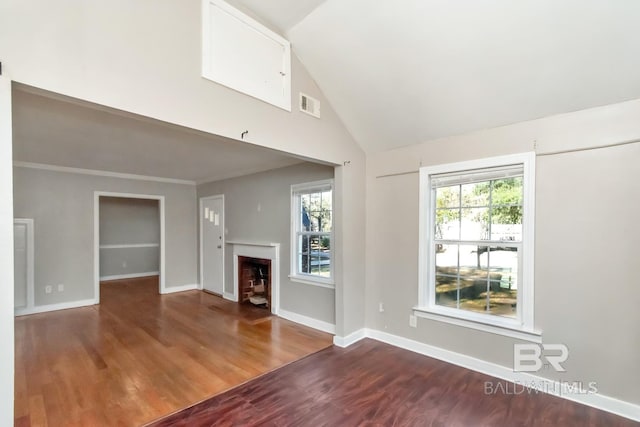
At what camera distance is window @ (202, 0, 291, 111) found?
7.23ft

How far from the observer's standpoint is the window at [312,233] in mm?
4051

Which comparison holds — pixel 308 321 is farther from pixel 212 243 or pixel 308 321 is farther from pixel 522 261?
pixel 212 243

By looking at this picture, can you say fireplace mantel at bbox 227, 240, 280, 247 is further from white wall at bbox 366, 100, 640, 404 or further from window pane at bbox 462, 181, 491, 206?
white wall at bbox 366, 100, 640, 404

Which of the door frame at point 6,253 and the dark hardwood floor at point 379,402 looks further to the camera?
the dark hardwood floor at point 379,402

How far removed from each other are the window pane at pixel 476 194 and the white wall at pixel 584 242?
296mm

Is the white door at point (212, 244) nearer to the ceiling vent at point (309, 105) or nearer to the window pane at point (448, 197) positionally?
the ceiling vent at point (309, 105)

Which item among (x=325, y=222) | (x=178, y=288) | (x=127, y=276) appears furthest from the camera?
(x=127, y=276)

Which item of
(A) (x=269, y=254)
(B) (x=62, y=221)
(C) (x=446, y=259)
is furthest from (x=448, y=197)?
(B) (x=62, y=221)

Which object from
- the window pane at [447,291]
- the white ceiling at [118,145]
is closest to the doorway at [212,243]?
the white ceiling at [118,145]

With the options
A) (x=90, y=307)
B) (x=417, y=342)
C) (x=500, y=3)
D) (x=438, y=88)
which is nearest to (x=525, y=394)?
(x=417, y=342)

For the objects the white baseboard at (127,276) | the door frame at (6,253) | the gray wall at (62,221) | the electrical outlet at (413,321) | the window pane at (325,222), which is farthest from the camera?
the white baseboard at (127,276)

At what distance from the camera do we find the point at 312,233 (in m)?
4.23

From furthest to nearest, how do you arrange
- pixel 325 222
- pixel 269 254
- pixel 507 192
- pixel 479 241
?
pixel 269 254, pixel 325 222, pixel 479 241, pixel 507 192

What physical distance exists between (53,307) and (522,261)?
Result: 660 cm
